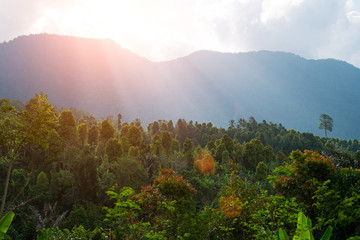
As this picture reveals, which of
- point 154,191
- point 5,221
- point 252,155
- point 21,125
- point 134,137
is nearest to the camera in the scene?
point 5,221

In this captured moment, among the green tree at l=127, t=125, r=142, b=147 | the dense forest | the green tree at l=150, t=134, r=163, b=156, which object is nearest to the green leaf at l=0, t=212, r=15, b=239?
the dense forest

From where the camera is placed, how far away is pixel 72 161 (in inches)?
1037

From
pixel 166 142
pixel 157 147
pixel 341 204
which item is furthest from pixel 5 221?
pixel 166 142

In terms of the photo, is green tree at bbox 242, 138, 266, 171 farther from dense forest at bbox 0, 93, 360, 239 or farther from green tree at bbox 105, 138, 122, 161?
green tree at bbox 105, 138, 122, 161

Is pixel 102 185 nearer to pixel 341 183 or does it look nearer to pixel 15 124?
pixel 15 124

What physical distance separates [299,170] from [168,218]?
4.97 metres

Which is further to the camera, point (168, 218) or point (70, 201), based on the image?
point (70, 201)

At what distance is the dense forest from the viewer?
6578 mm

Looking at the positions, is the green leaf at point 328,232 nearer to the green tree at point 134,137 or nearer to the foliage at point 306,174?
the foliage at point 306,174

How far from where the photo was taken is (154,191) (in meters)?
9.54

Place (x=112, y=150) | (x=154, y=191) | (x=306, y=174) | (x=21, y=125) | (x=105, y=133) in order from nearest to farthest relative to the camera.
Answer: (x=306, y=174), (x=21, y=125), (x=154, y=191), (x=112, y=150), (x=105, y=133)

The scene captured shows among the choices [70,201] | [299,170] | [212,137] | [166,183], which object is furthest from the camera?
[212,137]

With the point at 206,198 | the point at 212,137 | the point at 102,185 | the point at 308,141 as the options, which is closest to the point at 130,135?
the point at 102,185

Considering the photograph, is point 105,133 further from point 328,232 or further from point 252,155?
point 328,232
